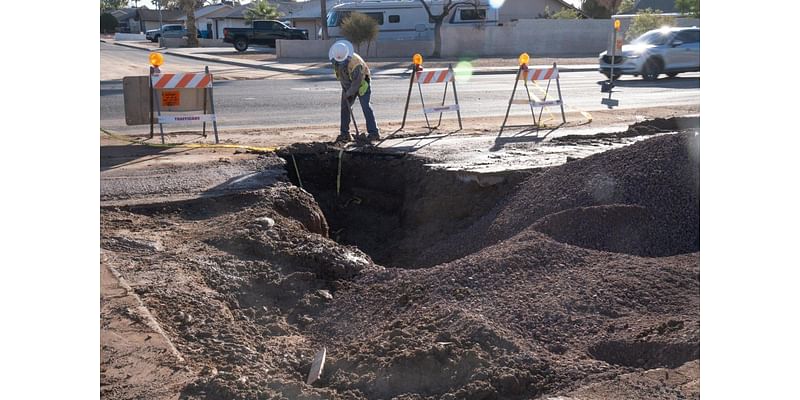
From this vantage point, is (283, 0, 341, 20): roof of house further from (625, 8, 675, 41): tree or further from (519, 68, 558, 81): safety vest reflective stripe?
(519, 68, 558, 81): safety vest reflective stripe

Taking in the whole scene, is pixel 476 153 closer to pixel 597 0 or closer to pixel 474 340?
pixel 474 340

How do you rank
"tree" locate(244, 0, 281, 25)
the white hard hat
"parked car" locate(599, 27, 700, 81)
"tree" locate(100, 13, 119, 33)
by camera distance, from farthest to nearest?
1. "tree" locate(100, 13, 119, 33)
2. "tree" locate(244, 0, 281, 25)
3. "parked car" locate(599, 27, 700, 81)
4. the white hard hat

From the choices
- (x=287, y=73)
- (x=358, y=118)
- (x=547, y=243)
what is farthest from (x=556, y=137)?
(x=287, y=73)

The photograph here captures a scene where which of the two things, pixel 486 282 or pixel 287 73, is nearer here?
pixel 486 282

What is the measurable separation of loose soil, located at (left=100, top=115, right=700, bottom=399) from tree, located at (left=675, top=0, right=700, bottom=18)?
101 ft

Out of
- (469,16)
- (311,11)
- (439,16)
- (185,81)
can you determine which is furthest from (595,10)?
(185,81)

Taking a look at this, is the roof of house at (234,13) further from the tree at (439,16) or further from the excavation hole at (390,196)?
the excavation hole at (390,196)

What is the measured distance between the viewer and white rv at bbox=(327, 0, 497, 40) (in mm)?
41156

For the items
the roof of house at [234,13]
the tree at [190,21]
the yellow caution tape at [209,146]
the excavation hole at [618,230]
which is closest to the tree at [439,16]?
the tree at [190,21]

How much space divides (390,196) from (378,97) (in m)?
9.14

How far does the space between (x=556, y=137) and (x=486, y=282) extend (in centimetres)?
664

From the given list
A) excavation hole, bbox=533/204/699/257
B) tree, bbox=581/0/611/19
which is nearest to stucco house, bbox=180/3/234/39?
tree, bbox=581/0/611/19

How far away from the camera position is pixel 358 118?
47.2 ft

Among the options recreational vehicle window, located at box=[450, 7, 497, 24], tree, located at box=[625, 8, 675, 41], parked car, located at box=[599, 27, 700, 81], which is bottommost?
parked car, located at box=[599, 27, 700, 81]
